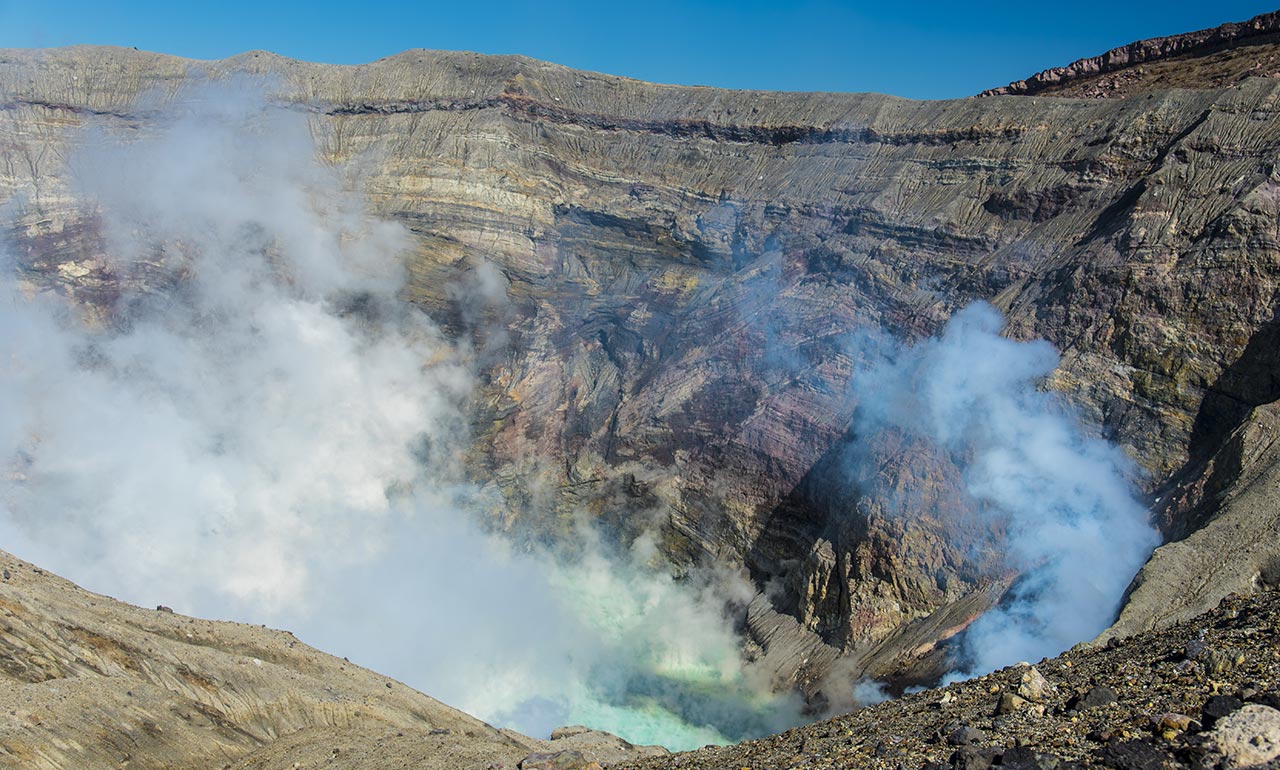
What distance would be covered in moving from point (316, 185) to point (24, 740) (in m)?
29.8

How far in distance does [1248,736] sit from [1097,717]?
1.64 m

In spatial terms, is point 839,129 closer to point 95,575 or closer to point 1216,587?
point 1216,587

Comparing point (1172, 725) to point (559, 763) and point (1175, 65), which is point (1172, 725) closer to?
point (559, 763)

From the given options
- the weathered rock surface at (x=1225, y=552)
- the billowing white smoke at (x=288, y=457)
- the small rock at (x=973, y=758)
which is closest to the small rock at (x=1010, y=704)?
the small rock at (x=973, y=758)

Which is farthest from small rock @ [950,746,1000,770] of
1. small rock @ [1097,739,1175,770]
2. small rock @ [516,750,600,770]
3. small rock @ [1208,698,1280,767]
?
small rock @ [516,750,600,770]

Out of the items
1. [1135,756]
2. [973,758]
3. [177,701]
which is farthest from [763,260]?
[1135,756]

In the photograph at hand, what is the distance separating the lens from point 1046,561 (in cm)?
1975

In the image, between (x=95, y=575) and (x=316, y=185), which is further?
(x=316, y=185)

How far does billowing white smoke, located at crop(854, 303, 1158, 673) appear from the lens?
18.2 m

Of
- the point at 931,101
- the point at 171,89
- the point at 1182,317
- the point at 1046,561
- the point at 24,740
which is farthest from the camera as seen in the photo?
the point at 171,89

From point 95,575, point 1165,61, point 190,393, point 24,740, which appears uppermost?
point 1165,61

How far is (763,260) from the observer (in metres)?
33.3

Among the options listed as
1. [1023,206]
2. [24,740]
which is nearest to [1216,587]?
[1023,206]

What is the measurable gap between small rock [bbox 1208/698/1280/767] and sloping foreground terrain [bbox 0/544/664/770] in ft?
30.1
